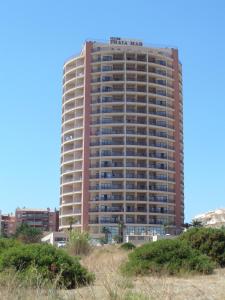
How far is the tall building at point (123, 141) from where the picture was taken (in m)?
106

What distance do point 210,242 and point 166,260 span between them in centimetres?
649

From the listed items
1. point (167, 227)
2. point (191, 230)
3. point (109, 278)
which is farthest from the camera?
point (167, 227)

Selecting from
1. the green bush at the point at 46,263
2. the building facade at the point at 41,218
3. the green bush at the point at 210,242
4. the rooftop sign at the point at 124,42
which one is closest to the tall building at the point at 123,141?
the rooftop sign at the point at 124,42

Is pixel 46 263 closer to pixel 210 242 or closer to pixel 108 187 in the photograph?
pixel 210 242

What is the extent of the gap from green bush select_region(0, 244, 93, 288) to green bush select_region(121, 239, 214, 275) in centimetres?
284

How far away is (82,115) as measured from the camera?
113 meters

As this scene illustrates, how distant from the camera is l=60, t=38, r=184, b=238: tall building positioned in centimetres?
10619

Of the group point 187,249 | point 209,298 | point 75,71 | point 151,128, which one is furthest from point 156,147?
point 209,298

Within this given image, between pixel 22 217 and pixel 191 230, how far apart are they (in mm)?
150293

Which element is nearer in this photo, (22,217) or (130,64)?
(130,64)

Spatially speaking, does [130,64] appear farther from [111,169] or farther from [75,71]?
[111,169]

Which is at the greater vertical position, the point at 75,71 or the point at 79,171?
the point at 75,71

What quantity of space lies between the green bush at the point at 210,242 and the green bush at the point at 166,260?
474 cm

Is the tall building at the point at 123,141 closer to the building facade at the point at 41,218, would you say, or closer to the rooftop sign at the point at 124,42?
the rooftop sign at the point at 124,42
